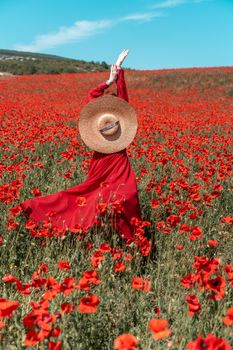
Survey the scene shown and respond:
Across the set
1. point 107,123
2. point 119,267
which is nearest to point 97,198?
point 107,123

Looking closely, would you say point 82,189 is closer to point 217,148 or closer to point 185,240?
point 185,240

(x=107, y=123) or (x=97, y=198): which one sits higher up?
(x=107, y=123)

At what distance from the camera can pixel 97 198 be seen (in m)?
4.30

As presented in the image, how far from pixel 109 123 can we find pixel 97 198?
2.74ft

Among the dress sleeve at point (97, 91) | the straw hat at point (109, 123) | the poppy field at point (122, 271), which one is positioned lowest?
the poppy field at point (122, 271)

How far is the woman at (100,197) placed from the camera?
13.7 ft

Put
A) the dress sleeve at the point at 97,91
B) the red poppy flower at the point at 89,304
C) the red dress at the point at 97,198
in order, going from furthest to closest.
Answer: the dress sleeve at the point at 97,91 < the red dress at the point at 97,198 < the red poppy flower at the point at 89,304

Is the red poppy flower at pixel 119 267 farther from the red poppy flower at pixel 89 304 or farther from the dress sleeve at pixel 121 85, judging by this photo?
the dress sleeve at pixel 121 85

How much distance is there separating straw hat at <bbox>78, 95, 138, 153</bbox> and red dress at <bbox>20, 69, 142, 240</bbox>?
0.15 meters

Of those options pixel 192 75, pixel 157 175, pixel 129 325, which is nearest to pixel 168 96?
pixel 192 75

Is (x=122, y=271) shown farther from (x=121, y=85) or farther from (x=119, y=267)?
(x=121, y=85)

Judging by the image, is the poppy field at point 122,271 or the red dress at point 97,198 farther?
the red dress at point 97,198

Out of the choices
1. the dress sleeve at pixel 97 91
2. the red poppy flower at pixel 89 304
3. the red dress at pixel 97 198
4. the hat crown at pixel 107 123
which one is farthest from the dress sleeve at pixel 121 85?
the red poppy flower at pixel 89 304

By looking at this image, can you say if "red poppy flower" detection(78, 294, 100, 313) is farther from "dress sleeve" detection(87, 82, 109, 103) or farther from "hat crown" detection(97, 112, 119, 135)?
"dress sleeve" detection(87, 82, 109, 103)
